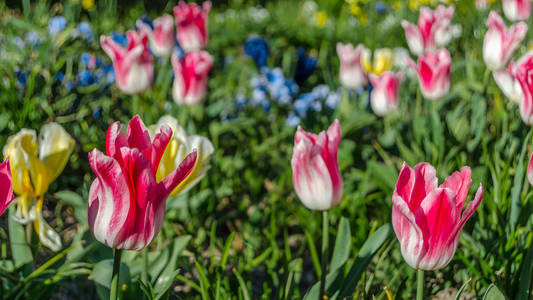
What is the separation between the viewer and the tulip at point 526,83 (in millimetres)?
1294

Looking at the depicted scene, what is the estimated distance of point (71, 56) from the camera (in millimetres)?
2484

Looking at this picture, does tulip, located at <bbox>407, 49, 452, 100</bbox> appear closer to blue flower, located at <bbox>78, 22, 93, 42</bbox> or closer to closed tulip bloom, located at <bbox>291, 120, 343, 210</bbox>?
closed tulip bloom, located at <bbox>291, 120, 343, 210</bbox>

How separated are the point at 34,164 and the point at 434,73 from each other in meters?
1.19

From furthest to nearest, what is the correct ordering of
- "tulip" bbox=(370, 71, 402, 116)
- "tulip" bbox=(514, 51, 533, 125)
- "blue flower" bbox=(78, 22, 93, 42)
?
"blue flower" bbox=(78, 22, 93, 42)
"tulip" bbox=(370, 71, 402, 116)
"tulip" bbox=(514, 51, 533, 125)

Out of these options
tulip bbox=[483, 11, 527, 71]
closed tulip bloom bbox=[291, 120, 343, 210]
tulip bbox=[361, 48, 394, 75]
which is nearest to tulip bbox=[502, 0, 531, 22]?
tulip bbox=[361, 48, 394, 75]

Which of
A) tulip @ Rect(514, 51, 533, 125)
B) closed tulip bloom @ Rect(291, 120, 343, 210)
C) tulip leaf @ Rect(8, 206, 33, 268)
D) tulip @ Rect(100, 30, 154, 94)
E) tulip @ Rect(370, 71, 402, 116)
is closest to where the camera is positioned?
closed tulip bloom @ Rect(291, 120, 343, 210)

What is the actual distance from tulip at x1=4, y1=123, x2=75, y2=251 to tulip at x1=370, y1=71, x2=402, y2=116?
1.15 m

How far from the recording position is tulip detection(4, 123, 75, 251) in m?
A: 1.05

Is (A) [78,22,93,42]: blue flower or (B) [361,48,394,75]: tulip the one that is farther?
(A) [78,22,93,42]: blue flower

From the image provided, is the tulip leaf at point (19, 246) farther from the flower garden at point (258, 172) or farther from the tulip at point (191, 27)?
the tulip at point (191, 27)

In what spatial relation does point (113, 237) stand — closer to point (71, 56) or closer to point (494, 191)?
point (494, 191)

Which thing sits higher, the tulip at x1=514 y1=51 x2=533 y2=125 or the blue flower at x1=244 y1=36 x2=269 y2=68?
the tulip at x1=514 y1=51 x2=533 y2=125

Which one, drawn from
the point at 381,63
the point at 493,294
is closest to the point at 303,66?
the point at 381,63

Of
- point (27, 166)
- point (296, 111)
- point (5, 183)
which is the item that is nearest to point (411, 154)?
point (296, 111)
